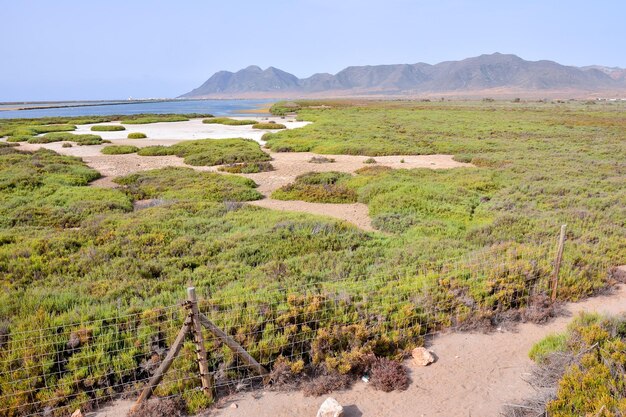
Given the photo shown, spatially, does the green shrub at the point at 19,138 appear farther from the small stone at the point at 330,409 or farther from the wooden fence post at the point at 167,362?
the small stone at the point at 330,409

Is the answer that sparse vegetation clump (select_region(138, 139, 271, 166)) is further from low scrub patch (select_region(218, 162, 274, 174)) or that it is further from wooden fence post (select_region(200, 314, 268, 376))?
wooden fence post (select_region(200, 314, 268, 376))

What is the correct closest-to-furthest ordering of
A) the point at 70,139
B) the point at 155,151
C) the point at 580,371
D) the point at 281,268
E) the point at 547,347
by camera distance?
the point at 580,371, the point at 547,347, the point at 281,268, the point at 155,151, the point at 70,139

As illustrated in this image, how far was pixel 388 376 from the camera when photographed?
220 inches

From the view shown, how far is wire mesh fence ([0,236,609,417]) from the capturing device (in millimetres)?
5320

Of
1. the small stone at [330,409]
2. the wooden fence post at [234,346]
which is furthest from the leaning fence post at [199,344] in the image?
the small stone at [330,409]

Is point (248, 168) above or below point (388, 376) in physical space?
above

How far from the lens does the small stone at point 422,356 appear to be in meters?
6.00

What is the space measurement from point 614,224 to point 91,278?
14.2 meters

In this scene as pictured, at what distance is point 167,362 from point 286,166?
20566mm

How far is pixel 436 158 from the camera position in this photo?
27703 millimetres

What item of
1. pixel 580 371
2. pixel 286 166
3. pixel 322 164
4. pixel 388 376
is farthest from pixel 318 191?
pixel 580 371

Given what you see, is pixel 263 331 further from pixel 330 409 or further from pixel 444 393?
pixel 444 393

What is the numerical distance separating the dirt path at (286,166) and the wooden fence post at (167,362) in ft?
33.8

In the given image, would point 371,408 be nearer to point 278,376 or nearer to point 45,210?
point 278,376
